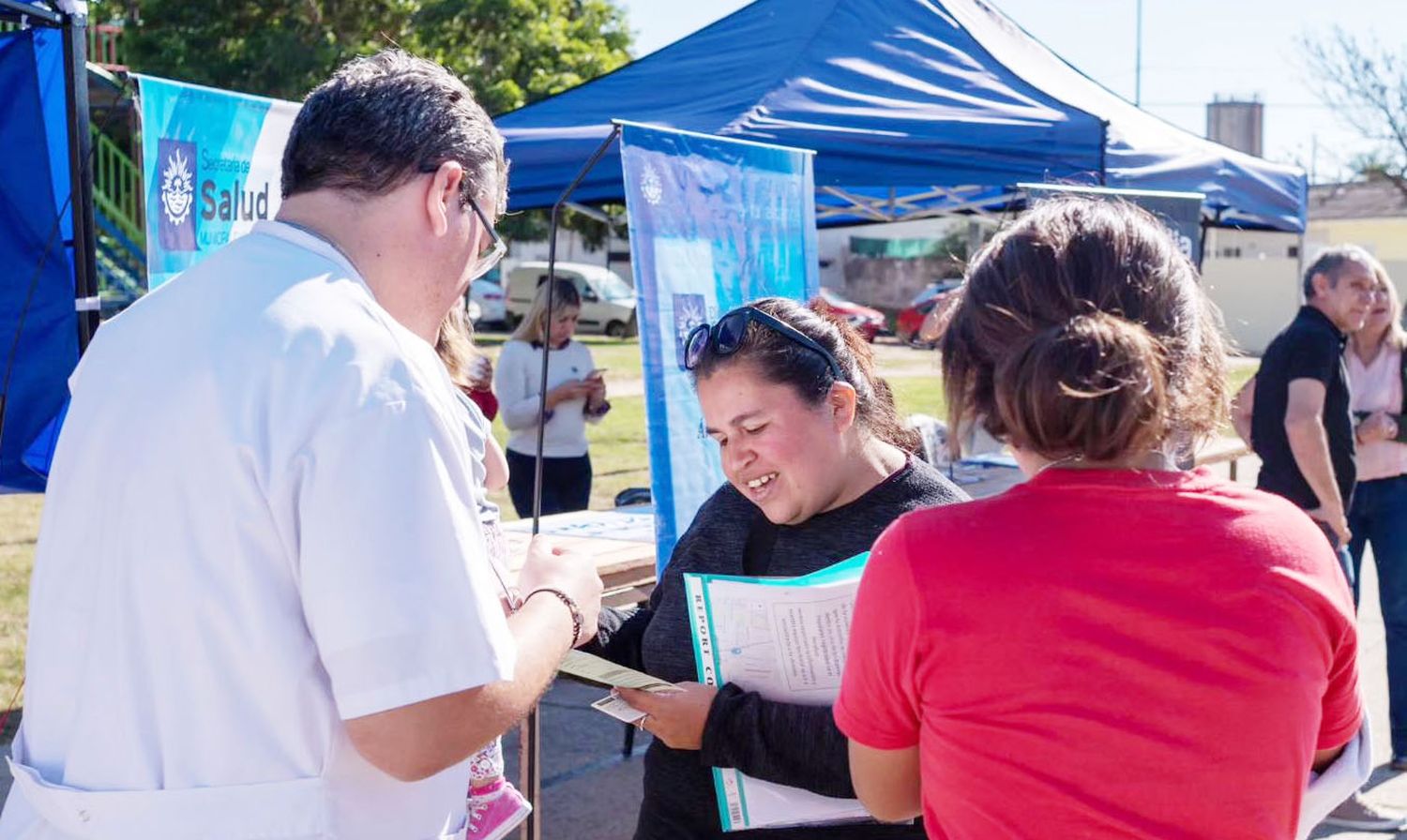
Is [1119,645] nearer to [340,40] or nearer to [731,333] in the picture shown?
[731,333]

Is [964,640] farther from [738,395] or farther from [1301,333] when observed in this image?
[1301,333]

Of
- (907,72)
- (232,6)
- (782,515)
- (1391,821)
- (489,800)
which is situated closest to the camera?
(782,515)

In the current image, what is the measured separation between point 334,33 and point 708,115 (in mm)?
17233

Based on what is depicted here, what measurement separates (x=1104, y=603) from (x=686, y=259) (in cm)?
→ 272

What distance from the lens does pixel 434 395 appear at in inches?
48.4

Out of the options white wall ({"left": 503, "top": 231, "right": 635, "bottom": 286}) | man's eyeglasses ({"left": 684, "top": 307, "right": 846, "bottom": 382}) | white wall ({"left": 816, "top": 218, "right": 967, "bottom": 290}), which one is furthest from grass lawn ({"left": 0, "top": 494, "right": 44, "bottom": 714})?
white wall ({"left": 816, "top": 218, "right": 967, "bottom": 290})

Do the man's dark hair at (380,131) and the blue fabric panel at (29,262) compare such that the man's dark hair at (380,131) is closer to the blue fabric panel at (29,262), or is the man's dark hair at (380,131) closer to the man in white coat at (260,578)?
the man in white coat at (260,578)

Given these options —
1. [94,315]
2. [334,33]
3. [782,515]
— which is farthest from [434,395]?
[334,33]

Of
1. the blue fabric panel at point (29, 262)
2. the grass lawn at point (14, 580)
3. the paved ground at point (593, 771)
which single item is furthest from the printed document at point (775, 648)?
the grass lawn at point (14, 580)

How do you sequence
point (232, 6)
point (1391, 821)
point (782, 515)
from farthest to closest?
1. point (232, 6)
2. point (1391, 821)
3. point (782, 515)

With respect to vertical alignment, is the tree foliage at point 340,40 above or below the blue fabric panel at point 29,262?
above

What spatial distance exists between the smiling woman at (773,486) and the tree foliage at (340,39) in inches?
735

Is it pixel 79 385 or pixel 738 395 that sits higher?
pixel 79 385

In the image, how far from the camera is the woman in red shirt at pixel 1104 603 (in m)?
1.21
